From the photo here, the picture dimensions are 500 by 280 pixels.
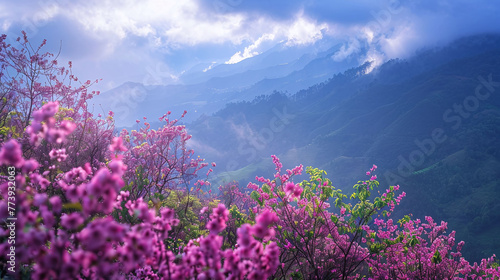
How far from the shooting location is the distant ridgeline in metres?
49.0

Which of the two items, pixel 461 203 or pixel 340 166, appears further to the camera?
pixel 340 166

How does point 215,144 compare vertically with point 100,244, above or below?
above

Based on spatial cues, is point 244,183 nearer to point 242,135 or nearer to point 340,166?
point 340,166

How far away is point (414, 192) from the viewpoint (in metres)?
51.5

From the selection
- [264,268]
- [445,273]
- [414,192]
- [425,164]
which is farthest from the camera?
[425,164]

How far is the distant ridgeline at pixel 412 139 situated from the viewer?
49.0m

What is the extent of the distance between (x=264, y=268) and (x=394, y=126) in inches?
4951

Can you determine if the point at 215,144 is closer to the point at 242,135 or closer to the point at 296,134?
the point at 242,135

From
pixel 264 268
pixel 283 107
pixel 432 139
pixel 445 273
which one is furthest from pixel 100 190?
pixel 283 107

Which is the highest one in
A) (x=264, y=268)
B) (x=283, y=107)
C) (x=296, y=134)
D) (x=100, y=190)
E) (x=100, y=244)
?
(x=283, y=107)

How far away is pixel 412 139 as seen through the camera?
3814 inches

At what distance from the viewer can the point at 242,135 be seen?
168m

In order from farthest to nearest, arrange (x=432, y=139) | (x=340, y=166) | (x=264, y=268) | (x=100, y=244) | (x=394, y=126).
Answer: (x=394, y=126) < (x=432, y=139) < (x=340, y=166) < (x=264, y=268) < (x=100, y=244)

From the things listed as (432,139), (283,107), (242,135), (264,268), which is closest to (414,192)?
(432,139)
